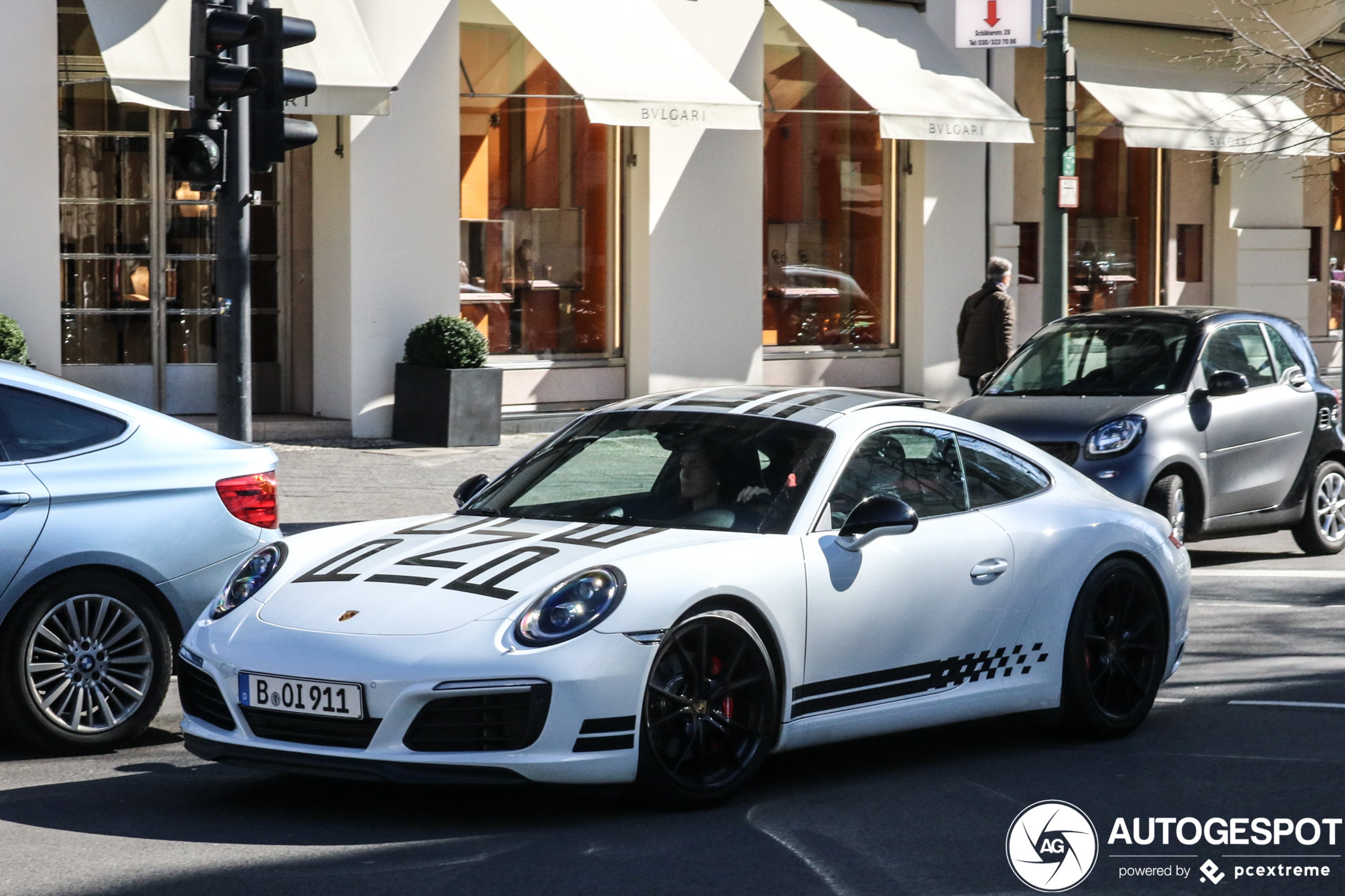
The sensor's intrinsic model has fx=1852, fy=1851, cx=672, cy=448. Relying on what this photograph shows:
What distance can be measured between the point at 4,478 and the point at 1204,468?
7.63 metres

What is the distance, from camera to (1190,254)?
82.4ft

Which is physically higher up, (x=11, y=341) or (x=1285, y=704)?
(x=11, y=341)

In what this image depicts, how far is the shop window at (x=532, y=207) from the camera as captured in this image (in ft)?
58.6

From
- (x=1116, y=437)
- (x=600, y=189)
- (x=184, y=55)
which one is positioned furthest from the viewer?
(x=600, y=189)

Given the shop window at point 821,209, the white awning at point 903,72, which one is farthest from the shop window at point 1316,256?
the shop window at point 821,209

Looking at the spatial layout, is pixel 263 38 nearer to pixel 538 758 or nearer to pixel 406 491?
pixel 406 491

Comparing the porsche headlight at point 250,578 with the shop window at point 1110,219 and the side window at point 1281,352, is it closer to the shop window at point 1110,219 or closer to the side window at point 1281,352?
the side window at point 1281,352

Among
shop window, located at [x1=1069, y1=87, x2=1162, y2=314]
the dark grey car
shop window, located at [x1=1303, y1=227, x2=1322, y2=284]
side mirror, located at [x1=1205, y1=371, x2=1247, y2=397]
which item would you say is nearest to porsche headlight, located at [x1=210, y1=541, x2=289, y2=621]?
the dark grey car

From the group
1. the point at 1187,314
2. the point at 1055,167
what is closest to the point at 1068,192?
the point at 1055,167

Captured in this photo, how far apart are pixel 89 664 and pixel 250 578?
903 millimetres

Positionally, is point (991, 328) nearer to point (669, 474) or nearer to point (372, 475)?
point (372, 475)

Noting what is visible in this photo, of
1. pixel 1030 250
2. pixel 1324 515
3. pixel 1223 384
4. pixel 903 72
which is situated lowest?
pixel 1324 515

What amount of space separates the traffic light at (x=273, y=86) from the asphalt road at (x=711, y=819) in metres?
3.70

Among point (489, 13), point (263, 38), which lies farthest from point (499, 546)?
point (489, 13)
